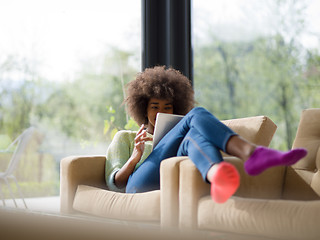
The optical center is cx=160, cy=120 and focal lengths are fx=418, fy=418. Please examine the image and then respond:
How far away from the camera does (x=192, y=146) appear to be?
1751 millimetres

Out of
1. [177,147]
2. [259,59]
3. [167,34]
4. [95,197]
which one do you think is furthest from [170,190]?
[167,34]

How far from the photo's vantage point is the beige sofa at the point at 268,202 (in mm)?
1341

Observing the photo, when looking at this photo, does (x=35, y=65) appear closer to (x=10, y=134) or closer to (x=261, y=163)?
(x=10, y=134)

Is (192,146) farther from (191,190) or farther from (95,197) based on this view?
(95,197)

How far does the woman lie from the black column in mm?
970

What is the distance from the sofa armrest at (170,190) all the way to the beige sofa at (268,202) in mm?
20

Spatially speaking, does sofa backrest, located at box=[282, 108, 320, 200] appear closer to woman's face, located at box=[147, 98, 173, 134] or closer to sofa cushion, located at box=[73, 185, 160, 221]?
sofa cushion, located at box=[73, 185, 160, 221]

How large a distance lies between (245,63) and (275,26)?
1.27ft

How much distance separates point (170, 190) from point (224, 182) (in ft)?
1.28

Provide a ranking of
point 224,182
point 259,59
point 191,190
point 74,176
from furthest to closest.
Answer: point 259,59 → point 74,176 → point 191,190 → point 224,182

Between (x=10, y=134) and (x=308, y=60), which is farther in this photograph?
(x=10, y=134)

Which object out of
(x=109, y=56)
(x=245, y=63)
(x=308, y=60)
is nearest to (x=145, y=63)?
(x=109, y=56)

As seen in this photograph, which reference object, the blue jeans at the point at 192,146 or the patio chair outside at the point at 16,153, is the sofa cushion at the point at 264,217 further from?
the patio chair outside at the point at 16,153

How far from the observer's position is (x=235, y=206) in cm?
154
